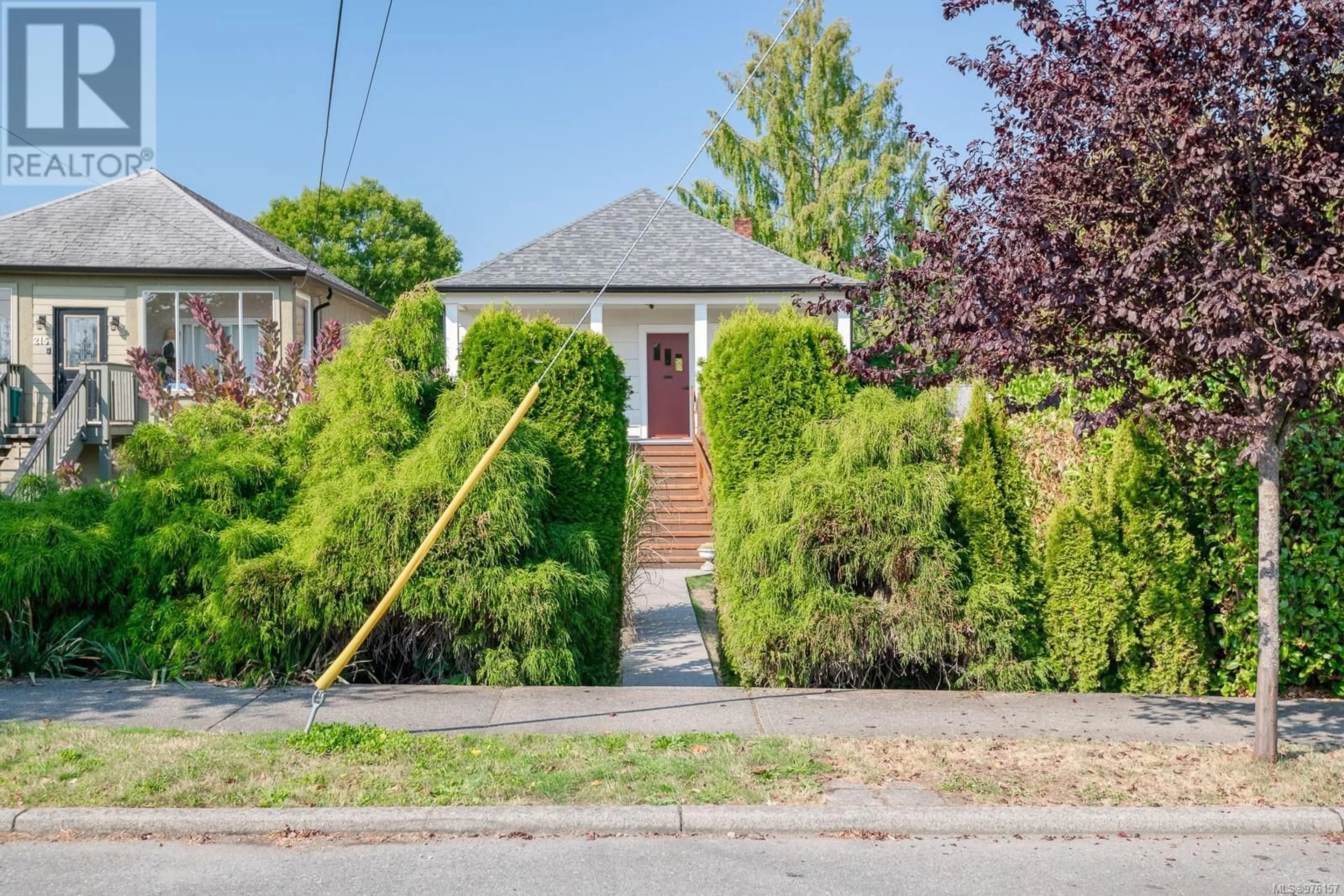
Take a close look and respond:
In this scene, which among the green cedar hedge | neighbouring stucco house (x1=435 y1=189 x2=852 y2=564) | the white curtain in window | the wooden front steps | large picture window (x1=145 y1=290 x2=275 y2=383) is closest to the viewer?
the green cedar hedge

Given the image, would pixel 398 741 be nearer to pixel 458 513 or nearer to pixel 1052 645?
pixel 458 513

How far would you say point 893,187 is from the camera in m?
27.5

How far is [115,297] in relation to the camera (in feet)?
60.1

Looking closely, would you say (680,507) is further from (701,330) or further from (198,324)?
(198,324)

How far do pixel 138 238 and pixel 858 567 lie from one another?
17.6 meters

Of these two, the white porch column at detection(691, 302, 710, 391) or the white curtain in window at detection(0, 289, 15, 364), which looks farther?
the white curtain in window at detection(0, 289, 15, 364)

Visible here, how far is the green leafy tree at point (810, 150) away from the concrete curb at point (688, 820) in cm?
2323

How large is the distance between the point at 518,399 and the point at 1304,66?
553 centimetres

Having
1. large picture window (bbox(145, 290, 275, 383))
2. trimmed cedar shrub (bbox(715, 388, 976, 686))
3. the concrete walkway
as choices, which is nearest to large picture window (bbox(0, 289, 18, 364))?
large picture window (bbox(145, 290, 275, 383))

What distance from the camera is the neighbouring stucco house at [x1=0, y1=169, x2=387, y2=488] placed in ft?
56.2

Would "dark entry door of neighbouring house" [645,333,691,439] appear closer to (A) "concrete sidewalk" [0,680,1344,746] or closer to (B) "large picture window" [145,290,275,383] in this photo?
(B) "large picture window" [145,290,275,383]

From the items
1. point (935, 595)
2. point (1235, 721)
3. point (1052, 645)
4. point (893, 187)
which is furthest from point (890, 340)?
point (893, 187)

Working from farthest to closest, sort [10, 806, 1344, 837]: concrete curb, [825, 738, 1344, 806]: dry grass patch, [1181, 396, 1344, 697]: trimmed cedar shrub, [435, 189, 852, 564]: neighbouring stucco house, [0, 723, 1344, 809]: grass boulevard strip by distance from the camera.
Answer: [435, 189, 852, 564]: neighbouring stucco house < [1181, 396, 1344, 697]: trimmed cedar shrub < [825, 738, 1344, 806]: dry grass patch < [0, 723, 1344, 809]: grass boulevard strip < [10, 806, 1344, 837]: concrete curb

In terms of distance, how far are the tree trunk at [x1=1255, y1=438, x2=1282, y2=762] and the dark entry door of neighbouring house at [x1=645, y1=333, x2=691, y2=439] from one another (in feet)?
50.2
